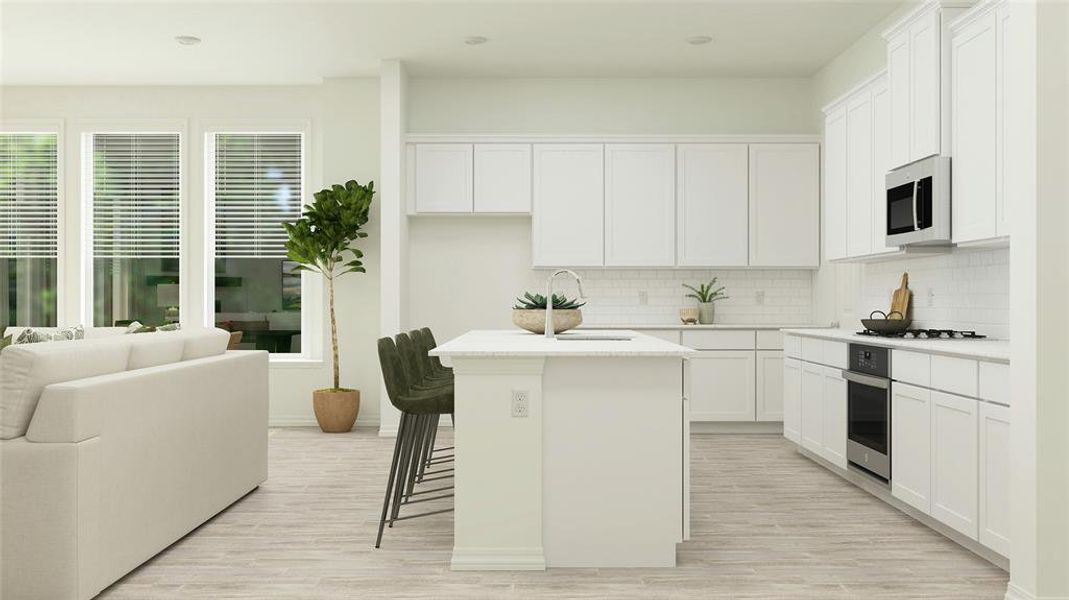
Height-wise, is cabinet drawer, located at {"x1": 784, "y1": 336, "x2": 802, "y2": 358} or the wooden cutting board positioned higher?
the wooden cutting board

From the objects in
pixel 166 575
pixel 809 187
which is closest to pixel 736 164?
pixel 809 187

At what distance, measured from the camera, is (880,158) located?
5066 mm

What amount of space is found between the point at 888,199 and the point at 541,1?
8.78ft

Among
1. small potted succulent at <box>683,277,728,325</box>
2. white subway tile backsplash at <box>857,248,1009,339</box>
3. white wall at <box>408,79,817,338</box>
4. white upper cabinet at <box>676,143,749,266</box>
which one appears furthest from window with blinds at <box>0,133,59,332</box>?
white subway tile backsplash at <box>857,248,1009,339</box>

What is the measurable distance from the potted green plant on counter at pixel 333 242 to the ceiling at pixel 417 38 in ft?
3.96

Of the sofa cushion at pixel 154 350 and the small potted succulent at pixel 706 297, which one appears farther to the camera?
the small potted succulent at pixel 706 297

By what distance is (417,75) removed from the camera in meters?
7.26

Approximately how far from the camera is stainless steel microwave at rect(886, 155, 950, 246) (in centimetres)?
423

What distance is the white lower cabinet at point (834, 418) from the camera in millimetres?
4898

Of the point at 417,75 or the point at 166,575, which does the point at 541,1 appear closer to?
the point at 417,75

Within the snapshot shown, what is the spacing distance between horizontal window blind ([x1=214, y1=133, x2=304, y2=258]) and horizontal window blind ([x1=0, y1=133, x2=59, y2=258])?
1.66 metres

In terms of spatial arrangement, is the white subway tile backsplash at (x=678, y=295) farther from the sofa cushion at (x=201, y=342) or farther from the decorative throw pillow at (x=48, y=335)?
the decorative throw pillow at (x=48, y=335)

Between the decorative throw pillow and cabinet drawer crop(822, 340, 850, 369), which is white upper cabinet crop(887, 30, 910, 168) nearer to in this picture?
cabinet drawer crop(822, 340, 850, 369)

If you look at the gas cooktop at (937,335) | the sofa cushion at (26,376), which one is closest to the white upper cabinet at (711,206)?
the gas cooktop at (937,335)
